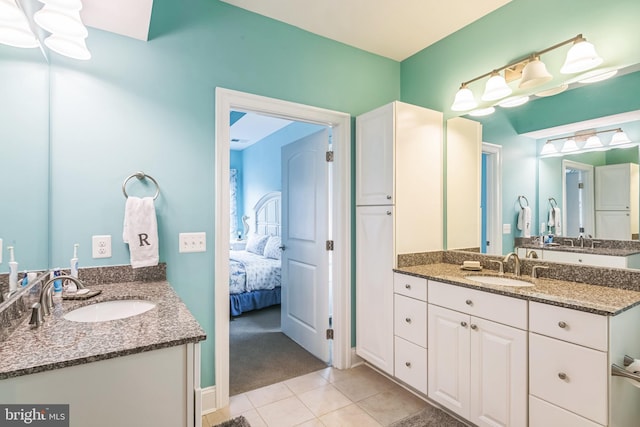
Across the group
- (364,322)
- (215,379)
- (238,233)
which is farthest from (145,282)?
(238,233)

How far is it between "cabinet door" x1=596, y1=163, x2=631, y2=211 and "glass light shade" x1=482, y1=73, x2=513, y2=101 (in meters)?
0.73

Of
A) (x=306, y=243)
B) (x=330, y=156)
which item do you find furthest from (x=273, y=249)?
(x=330, y=156)

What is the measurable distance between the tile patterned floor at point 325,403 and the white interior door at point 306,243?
16.1 inches

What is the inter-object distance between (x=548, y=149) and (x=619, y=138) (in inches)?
13.7

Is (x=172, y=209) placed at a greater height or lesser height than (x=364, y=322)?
greater

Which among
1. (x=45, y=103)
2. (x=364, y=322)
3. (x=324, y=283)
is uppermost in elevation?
(x=45, y=103)

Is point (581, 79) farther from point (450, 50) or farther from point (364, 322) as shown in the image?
point (364, 322)

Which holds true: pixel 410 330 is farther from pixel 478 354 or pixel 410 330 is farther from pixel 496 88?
pixel 496 88

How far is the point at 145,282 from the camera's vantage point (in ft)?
6.05

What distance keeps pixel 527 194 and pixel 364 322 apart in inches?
59.5

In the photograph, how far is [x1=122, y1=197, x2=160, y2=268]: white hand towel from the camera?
1762 mm

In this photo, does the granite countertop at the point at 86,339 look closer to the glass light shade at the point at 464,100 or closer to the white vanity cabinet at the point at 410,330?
the white vanity cabinet at the point at 410,330

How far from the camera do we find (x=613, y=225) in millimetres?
1792

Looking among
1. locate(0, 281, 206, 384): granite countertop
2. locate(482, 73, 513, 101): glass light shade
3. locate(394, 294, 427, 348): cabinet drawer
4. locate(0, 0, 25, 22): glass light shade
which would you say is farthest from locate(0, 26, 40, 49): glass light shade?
locate(482, 73, 513, 101): glass light shade
